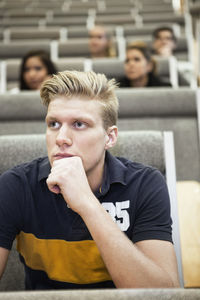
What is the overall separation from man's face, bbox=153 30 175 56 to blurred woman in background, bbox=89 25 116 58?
0.24 m

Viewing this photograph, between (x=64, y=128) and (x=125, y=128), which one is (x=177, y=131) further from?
(x=64, y=128)

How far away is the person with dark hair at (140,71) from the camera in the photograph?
136cm

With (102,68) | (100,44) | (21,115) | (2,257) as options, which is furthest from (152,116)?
(100,44)

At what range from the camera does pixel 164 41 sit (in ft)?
6.21

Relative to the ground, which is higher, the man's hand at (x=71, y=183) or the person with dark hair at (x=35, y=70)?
the person with dark hair at (x=35, y=70)

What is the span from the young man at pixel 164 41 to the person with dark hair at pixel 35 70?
0.78 m

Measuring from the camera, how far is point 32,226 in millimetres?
475

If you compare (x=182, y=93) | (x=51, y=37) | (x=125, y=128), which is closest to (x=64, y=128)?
(x=125, y=128)

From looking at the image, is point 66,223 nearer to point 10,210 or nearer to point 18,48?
point 10,210

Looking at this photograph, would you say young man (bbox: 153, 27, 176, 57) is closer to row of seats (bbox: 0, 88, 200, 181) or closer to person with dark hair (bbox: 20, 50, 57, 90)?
person with dark hair (bbox: 20, 50, 57, 90)

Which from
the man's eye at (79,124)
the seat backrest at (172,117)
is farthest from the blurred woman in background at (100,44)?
the man's eye at (79,124)

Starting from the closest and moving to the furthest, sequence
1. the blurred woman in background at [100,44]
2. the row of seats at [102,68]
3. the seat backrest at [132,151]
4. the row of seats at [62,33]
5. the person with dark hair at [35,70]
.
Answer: the seat backrest at [132,151] → the person with dark hair at [35,70] → the row of seats at [102,68] → the blurred woman in background at [100,44] → the row of seats at [62,33]

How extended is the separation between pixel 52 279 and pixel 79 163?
16cm

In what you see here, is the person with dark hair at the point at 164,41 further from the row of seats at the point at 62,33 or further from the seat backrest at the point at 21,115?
the seat backrest at the point at 21,115
